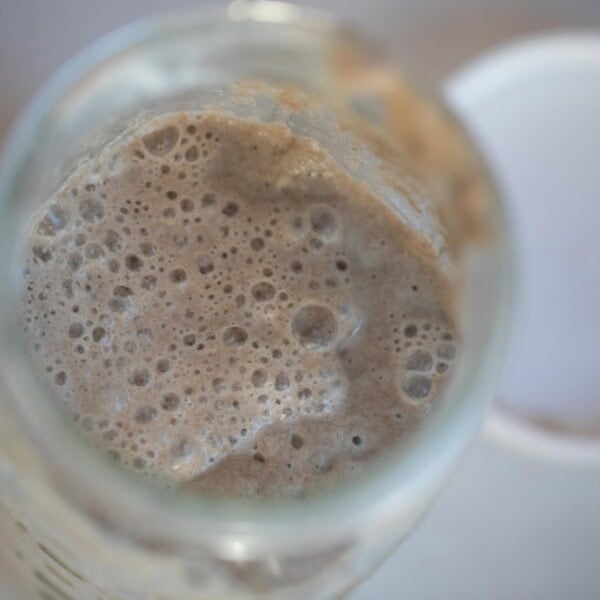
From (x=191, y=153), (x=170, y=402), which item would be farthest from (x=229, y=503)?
(x=191, y=153)

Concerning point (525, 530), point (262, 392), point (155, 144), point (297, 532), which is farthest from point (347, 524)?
point (525, 530)

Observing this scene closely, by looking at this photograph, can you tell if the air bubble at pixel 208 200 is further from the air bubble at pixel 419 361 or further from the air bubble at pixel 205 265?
the air bubble at pixel 419 361

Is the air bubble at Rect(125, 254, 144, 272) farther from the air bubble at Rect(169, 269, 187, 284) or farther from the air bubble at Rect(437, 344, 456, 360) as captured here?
the air bubble at Rect(437, 344, 456, 360)

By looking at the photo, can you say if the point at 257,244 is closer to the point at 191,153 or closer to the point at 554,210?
the point at 191,153

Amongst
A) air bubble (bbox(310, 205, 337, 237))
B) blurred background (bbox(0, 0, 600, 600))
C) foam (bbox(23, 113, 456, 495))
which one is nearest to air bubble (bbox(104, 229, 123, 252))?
foam (bbox(23, 113, 456, 495))

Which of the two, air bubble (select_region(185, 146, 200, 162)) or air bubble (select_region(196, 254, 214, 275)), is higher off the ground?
air bubble (select_region(185, 146, 200, 162))
